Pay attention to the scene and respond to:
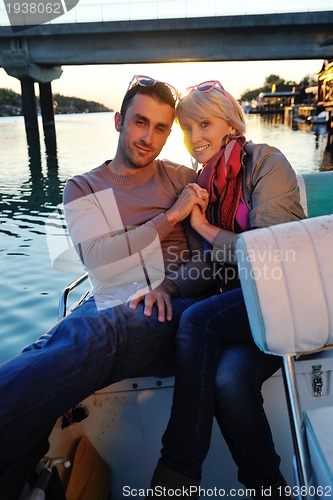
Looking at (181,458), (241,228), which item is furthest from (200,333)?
(241,228)

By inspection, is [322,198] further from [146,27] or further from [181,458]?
[146,27]

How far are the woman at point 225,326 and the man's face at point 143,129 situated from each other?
0.11 meters

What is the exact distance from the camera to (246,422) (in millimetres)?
1522

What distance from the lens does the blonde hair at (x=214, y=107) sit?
2.25 metres

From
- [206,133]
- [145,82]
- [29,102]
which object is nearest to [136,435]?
[206,133]

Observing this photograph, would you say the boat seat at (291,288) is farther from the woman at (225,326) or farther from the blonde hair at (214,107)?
the blonde hair at (214,107)

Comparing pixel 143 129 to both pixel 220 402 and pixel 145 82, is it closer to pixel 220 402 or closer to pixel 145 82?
pixel 145 82

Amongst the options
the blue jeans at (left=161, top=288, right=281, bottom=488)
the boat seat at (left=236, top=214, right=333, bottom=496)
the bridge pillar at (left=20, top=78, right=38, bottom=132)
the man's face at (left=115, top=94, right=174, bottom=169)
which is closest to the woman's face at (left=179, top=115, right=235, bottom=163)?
the man's face at (left=115, top=94, right=174, bottom=169)

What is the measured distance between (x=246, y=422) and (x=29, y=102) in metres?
29.1

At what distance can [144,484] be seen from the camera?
1951 mm

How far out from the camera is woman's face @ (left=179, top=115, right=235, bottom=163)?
228 centimetres

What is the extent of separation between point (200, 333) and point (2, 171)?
14.9m

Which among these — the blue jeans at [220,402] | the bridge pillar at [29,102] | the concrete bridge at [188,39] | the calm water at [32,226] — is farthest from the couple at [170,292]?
the bridge pillar at [29,102]

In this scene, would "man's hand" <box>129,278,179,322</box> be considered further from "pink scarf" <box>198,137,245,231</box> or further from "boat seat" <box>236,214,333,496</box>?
"boat seat" <box>236,214,333,496</box>
